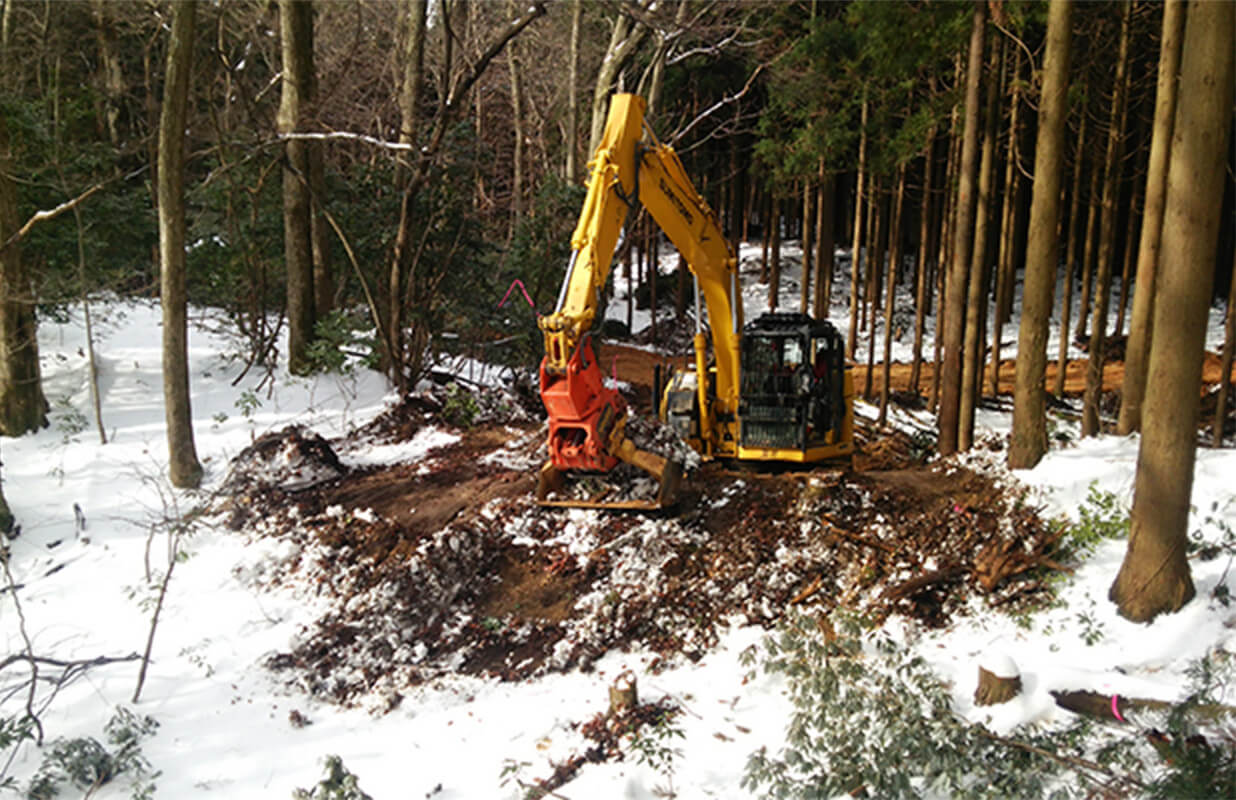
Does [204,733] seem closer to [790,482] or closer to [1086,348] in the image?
[790,482]

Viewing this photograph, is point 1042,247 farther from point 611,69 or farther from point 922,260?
point 922,260

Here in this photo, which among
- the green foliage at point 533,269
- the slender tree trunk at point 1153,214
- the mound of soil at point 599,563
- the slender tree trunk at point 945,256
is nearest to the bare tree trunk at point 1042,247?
the mound of soil at point 599,563

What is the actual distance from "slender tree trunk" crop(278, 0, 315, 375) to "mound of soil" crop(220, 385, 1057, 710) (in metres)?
4.37

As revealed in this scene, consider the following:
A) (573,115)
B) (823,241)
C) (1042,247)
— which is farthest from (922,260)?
(1042,247)

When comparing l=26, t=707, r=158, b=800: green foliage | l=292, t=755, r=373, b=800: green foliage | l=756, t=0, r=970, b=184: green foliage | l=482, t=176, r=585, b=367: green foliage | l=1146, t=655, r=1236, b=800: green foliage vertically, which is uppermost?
l=756, t=0, r=970, b=184: green foliage

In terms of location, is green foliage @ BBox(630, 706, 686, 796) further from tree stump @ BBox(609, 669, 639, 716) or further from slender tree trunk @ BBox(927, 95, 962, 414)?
slender tree trunk @ BBox(927, 95, 962, 414)

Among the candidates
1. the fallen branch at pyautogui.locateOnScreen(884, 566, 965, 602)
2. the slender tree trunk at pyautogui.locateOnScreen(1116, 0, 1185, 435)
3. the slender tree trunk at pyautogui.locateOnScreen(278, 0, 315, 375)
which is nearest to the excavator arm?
the fallen branch at pyautogui.locateOnScreen(884, 566, 965, 602)

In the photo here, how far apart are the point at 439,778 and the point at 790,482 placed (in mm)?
5303

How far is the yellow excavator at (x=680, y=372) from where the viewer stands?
26.0ft

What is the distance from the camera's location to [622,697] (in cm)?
634

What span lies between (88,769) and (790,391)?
826cm

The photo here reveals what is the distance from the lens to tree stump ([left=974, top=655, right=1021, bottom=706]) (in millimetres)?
5535

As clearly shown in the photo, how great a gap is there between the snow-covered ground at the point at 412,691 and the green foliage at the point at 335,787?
34cm

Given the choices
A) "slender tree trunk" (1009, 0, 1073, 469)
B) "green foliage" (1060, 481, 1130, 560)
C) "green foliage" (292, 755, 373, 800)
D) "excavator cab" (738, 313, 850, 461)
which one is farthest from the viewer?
"excavator cab" (738, 313, 850, 461)
